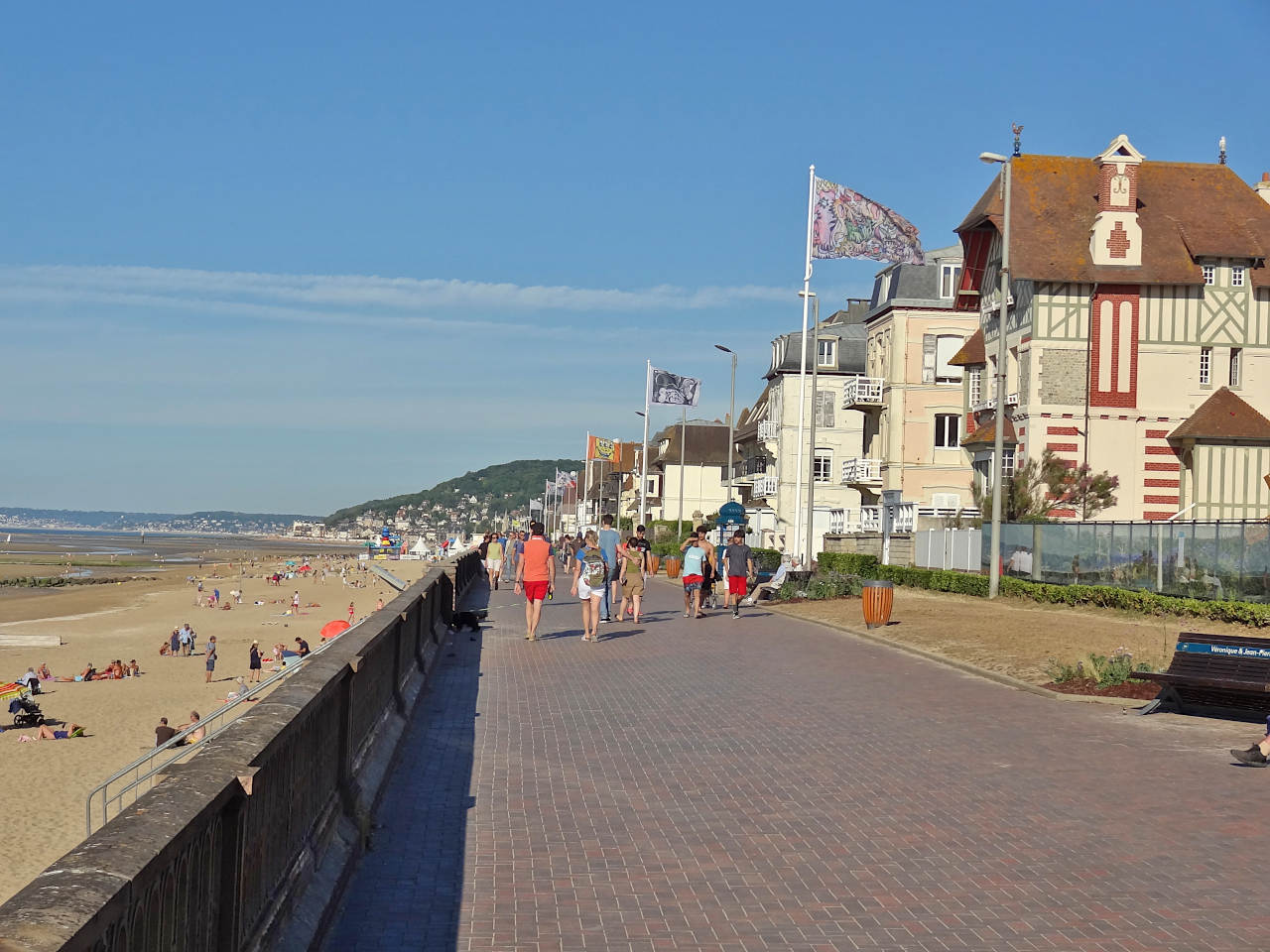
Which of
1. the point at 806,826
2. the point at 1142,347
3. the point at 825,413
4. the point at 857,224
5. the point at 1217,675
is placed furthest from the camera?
the point at 825,413

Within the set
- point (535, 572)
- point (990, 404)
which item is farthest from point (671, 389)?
point (535, 572)

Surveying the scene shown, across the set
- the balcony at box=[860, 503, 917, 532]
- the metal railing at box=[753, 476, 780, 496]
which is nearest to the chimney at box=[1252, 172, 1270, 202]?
the balcony at box=[860, 503, 917, 532]

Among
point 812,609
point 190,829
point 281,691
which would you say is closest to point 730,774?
point 281,691

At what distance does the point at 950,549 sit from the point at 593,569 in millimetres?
18814

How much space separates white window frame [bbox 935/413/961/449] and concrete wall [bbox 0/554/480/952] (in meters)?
48.3

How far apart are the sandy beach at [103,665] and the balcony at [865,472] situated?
72.3 ft

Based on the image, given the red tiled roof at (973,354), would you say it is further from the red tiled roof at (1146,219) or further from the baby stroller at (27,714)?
the baby stroller at (27,714)

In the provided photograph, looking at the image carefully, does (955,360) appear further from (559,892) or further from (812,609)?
(559,892)

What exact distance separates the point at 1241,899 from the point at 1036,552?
28034 mm

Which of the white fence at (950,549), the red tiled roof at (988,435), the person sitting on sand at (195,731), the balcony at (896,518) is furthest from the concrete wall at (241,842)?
the balcony at (896,518)

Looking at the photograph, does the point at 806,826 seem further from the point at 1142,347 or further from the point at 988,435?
the point at 1142,347

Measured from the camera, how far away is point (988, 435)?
44.2 metres

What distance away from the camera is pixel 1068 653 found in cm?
1927

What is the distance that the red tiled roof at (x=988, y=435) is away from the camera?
144 feet
